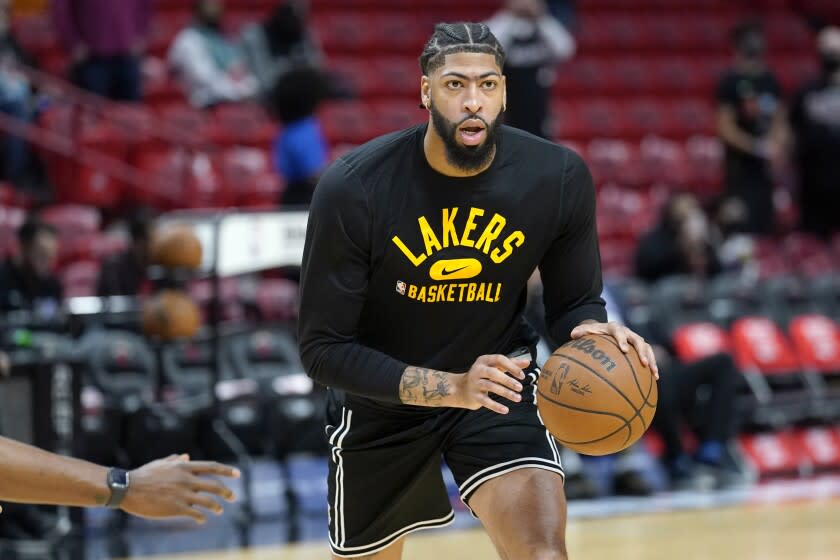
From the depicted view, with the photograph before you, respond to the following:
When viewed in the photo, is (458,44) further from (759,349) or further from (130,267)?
(759,349)

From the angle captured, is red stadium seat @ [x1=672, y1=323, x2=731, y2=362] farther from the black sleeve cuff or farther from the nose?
the nose

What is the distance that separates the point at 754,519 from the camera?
8.73m

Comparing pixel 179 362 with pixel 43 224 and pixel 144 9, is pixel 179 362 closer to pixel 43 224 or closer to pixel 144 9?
pixel 43 224

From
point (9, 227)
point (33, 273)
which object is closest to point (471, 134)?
point (33, 273)

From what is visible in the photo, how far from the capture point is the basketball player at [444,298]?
14.1 feet

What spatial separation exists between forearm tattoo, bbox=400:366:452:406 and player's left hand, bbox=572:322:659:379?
1.46 ft

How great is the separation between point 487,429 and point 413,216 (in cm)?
72

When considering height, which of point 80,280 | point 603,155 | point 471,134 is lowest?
point 80,280

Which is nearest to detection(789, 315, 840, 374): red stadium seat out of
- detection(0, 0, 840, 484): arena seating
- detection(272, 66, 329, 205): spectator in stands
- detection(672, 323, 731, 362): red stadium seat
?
detection(0, 0, 840, 484): arena seating

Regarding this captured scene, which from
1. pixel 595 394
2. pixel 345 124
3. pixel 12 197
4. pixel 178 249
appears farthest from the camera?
pixel 345 124

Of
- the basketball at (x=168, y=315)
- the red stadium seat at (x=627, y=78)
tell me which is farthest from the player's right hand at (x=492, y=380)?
the red stadium seat at (x=627, y=78)

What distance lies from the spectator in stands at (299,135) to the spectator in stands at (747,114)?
388 centimetres

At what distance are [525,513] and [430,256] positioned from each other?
0.82m

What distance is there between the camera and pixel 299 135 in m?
9.89
